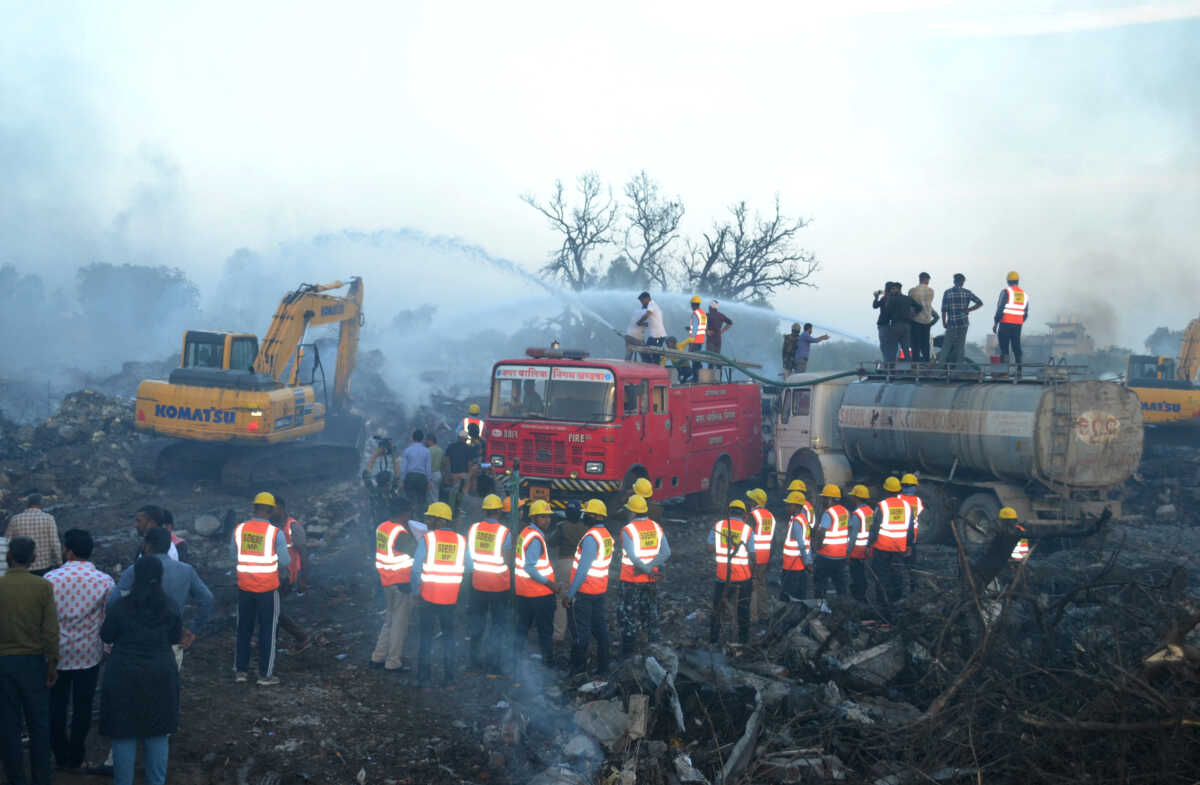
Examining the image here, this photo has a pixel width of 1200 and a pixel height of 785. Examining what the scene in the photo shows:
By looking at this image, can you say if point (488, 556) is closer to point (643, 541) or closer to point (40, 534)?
point (643, 541)

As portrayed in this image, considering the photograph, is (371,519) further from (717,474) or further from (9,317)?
(9,317)

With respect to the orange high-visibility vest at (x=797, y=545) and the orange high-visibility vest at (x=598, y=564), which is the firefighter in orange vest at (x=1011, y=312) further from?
the orange high-visibility vest at (x=598, y=564)

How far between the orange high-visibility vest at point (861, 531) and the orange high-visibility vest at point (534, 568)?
401 centimetres

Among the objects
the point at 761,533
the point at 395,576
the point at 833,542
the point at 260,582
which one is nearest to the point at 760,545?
the point at 761,533

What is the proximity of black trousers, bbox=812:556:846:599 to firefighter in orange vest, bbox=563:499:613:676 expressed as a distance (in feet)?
9.94

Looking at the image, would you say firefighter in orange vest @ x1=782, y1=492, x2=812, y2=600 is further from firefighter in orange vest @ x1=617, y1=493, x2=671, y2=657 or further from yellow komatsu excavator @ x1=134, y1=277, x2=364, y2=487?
yellow komatsu excavator @ x1=134, y1=277, x2=364, y2=487

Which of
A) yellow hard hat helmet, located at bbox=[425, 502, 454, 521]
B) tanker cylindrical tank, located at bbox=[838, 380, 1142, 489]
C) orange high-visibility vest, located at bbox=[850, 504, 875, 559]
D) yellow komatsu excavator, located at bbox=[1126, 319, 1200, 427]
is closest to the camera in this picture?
yellow hard hat helmet, located at bbox=[425, 502, 454, 521]

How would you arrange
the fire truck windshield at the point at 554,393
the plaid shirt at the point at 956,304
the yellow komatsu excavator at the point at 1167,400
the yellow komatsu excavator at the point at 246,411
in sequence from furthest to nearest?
the yellow komatsu excavator at the point at 1167,400 < the yellow komatsu excavator at the point at 246,411 < the plaid shirt at the point at 956,304 < the fire truck windshield at the point at 554,393

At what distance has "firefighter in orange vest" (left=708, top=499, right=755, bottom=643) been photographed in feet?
30.0

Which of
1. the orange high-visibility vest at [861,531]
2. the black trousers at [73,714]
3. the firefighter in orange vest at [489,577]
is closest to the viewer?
the black trousers at [73,714]

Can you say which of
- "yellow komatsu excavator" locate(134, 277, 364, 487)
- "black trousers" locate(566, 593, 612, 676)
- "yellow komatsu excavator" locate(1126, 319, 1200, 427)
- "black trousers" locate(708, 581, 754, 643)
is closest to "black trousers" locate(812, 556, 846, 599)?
"black trousers" locate(708, 581, 754, 643)

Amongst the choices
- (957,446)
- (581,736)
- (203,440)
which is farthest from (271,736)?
(203,440)

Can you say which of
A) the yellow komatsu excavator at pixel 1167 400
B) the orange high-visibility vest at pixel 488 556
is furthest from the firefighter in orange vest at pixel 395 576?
the yellow komatsu excavator at pixel 1167 400

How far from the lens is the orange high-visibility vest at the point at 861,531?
34.1ft
